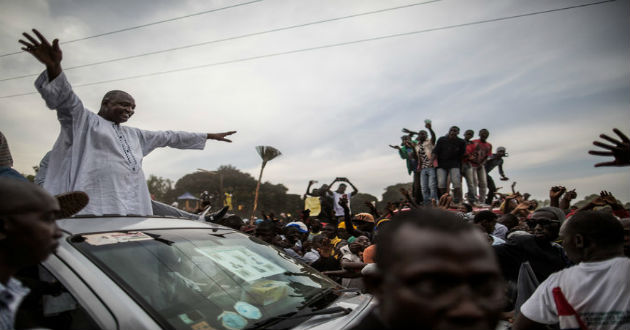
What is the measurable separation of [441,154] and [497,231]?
3517mm

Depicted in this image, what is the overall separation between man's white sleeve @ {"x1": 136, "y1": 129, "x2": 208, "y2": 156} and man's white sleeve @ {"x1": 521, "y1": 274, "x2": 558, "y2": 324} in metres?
3.14

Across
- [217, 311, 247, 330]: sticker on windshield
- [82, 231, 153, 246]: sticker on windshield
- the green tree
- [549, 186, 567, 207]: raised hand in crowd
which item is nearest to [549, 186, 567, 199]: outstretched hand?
[549, 186, 567, 207]: raised hand in crowd

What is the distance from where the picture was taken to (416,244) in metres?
0.94

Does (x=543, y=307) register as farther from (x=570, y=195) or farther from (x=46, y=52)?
(x=570, y=195)

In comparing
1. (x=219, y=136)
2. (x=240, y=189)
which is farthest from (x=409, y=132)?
(x=240, y=189)

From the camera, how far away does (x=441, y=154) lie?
25.2 ft

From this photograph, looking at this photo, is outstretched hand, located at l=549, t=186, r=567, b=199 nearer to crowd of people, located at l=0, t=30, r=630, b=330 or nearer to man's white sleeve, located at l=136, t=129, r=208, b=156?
crowd of people, located at l=0, t=30, r=630, b=330

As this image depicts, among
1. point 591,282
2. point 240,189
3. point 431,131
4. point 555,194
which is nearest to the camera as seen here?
point 591,282

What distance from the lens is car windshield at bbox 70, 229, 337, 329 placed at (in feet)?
5.31

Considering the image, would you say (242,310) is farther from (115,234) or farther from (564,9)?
(564,9)

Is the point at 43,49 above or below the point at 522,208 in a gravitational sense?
above

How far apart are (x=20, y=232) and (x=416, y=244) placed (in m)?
1.27

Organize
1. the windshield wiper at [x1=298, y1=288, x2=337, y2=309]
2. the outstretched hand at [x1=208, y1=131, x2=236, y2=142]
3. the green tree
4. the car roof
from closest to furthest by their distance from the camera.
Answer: the car roof, the windshield wiper at [x1=298, y1=288, x2=337, y2=309], the outstretched hand at [x1=208, y1=131, x2=236, y2=142], the green tree

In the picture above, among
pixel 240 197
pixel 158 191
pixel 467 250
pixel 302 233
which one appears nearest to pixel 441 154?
pixel 302 233
